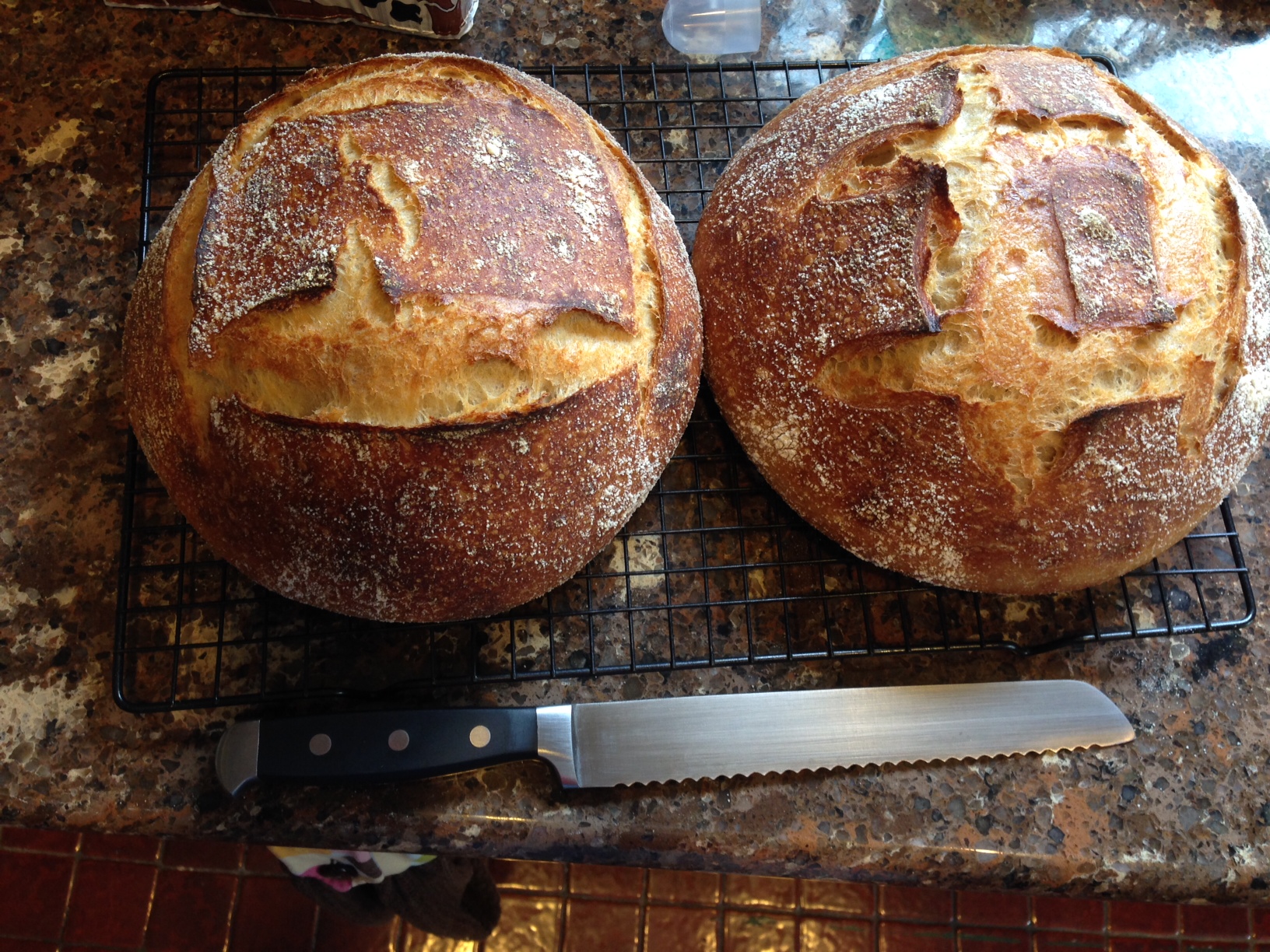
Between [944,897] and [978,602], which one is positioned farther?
[944,897]

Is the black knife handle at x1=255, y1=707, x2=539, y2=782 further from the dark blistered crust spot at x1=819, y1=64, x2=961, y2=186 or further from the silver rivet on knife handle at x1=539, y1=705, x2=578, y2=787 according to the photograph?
the dark blistered crust spot at x1=819, y1=64, x2=961, y2=186

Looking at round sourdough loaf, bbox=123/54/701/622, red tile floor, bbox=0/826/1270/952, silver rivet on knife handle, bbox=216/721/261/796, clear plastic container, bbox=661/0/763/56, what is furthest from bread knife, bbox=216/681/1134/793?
clear plastic container, bbox=661/0/763/56

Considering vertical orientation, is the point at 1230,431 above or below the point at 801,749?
above

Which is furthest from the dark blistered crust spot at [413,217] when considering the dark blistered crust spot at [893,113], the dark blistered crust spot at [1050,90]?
the dark blistered crust spot at [1050,90]

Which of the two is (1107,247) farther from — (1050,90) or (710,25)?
(710,25)

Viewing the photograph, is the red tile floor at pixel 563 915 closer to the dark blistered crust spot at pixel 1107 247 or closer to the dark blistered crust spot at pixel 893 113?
the dark blistered crust spot at pixel 1107 247

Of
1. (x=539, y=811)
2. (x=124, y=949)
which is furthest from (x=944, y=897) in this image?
(x=124, y=949)

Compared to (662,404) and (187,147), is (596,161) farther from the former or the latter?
(187,147)

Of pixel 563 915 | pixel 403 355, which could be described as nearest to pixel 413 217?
pixel 403 355
